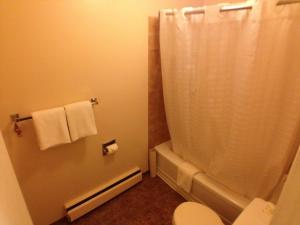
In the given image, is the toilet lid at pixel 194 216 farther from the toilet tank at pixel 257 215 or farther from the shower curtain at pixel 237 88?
the shower curtain at pixel 237 88

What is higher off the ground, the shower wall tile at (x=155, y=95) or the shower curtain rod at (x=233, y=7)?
the shower curtain rod at (x=233, y=7)

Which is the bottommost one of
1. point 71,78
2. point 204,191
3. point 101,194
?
point 101,194

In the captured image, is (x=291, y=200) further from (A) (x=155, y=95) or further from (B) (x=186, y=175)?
(A) (x=155, y=95)

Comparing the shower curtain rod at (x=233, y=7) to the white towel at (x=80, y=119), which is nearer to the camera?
the shower curtain rod at (x=233, y=7)

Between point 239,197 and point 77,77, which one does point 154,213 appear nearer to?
point 239,197

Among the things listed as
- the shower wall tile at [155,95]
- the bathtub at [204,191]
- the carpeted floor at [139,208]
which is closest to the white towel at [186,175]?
the bathtub at [204,191]

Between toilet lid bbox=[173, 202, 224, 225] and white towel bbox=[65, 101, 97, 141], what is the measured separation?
913mm

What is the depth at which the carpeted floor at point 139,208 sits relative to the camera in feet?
5.57

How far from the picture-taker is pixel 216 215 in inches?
52.4

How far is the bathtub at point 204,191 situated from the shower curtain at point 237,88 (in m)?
0.08

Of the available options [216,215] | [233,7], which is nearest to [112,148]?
→ [216,215]

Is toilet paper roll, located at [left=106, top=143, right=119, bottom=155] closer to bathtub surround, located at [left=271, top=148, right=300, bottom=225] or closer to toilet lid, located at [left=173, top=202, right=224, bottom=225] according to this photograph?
toilet lid, located at [left=173, top=202, right=224, bottom=225]

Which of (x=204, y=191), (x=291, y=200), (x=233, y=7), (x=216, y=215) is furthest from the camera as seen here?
(x=204, y=191)

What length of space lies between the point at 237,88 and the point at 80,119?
120 centimetres
